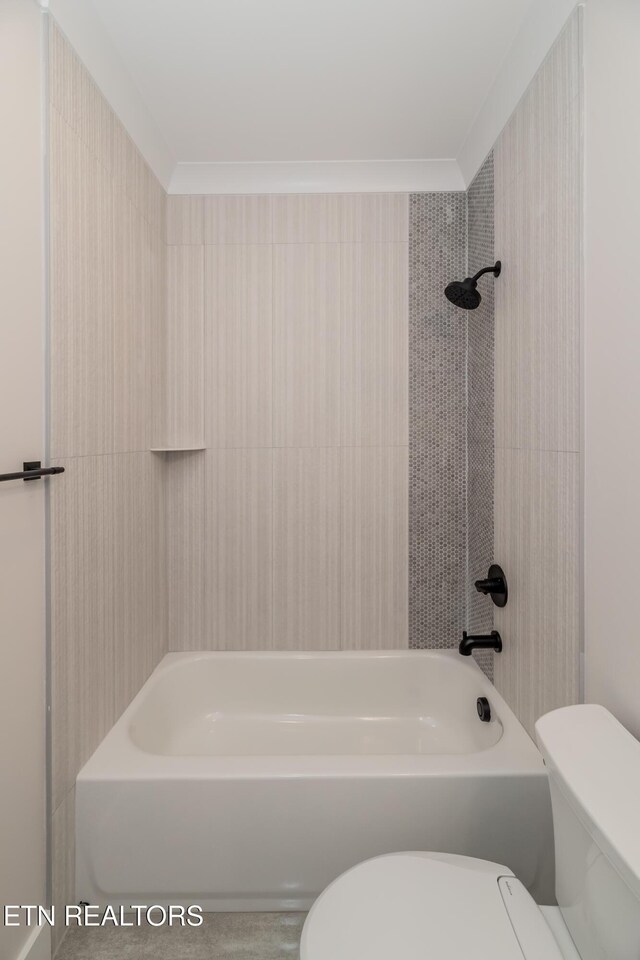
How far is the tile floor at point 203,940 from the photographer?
1372 mm

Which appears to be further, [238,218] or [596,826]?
[238,218]

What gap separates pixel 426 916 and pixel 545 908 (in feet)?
0.81

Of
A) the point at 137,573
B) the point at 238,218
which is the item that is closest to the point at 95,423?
the point at 137,573

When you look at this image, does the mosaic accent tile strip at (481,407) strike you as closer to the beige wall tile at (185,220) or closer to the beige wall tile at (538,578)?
the beige wall tile at (538,578)

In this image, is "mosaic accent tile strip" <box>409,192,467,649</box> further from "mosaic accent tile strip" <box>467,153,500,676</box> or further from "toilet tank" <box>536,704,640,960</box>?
"toilet tank" <box>536,704,640,960</box>

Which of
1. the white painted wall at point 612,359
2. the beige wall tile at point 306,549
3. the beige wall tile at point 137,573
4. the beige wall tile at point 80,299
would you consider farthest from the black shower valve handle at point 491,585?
the beige wall tile at point 80,299

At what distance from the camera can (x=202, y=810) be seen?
1.46 metres

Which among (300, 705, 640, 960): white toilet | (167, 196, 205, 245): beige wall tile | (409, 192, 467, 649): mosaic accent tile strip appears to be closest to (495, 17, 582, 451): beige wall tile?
(409, 192, 467, 649): mosaic accent tile strip

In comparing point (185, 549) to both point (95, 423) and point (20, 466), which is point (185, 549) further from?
point (20, 466)

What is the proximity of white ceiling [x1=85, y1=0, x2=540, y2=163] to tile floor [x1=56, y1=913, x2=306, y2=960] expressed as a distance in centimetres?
239

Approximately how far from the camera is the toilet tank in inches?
30.6

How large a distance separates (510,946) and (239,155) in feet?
8.07

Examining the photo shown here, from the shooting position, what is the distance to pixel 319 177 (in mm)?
2211

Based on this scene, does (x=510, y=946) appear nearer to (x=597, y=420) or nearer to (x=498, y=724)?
(x=498, y=724)
